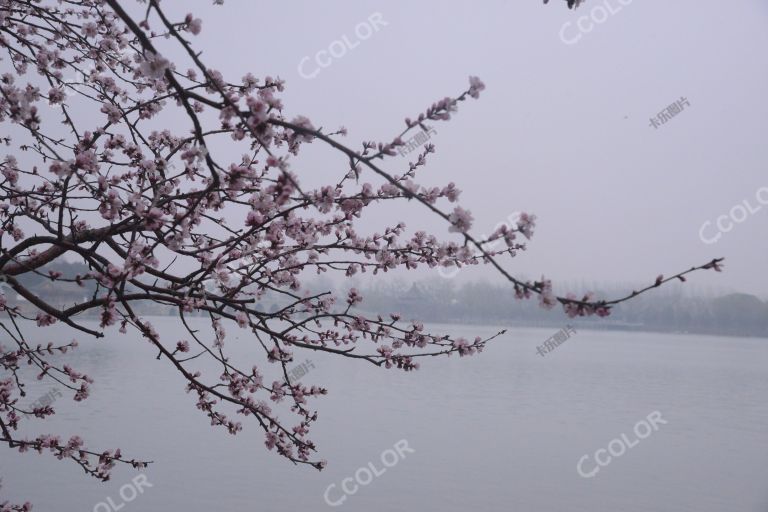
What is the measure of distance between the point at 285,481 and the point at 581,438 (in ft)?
25.9

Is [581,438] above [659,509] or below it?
above

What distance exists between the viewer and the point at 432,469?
1304 centimetres

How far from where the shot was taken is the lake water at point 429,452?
11172 mm

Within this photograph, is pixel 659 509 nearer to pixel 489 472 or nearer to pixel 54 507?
pixel 489 472

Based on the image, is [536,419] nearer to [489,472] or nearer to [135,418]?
[489,472]

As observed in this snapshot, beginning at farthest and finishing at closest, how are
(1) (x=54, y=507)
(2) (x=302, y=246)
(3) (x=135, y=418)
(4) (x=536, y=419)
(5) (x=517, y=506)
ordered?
1. (4) (x=536, y=419)
2. (3) (x=135, y=418)
3. (5) (x=517, y=506)
4. (1) (x=54, y=507)
5. (2) (x=302, y=246)

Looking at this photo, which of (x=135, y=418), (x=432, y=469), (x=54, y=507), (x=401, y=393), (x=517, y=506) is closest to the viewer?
(x=54, y=507)

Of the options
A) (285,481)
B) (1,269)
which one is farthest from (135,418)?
(1,269)

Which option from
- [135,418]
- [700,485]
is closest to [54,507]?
[135,418]

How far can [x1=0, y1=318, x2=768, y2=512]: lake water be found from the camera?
36.7ft

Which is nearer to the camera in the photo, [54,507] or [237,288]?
[237,288]

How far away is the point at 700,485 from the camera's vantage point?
13281mm

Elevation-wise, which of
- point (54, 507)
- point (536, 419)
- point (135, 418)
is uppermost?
point (135, 418)

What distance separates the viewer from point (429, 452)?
14.2m
